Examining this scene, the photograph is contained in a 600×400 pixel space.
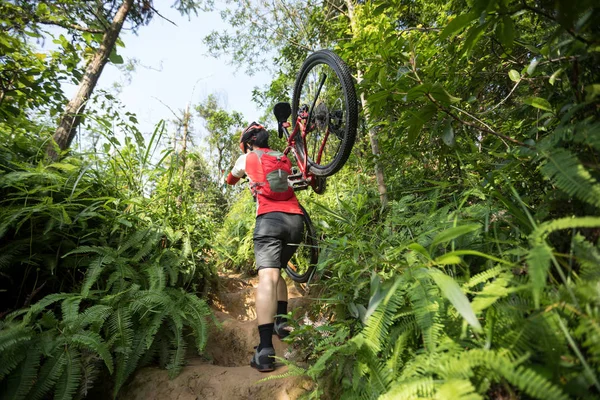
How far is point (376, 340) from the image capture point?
1.25 m

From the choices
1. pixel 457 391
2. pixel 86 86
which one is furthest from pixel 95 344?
pixel 86 86

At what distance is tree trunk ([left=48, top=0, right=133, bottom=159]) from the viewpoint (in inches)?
130

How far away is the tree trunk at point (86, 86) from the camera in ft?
10.8

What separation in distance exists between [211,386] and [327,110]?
2.39m

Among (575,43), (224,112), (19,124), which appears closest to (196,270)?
(19,124)

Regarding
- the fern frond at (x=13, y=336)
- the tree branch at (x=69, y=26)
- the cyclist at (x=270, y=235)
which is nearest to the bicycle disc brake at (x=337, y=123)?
the cyclist at (x=270, y=235)

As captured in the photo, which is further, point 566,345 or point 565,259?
point 565,259

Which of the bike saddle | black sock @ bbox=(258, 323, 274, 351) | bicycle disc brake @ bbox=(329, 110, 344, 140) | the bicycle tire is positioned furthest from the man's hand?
black sock @ bbox=(258, 323, 274, 351)

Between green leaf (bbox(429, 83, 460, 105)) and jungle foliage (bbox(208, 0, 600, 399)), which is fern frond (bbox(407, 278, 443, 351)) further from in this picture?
green leaf (bbox(429, 83, 460, 105))

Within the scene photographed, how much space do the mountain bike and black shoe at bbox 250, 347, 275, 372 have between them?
790mm

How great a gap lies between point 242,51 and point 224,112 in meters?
7.85

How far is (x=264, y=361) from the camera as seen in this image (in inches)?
85.3

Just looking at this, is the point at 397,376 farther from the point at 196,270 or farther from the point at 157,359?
the point at 196,270

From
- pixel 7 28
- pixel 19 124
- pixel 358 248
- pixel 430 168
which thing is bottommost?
pixel 358 248
